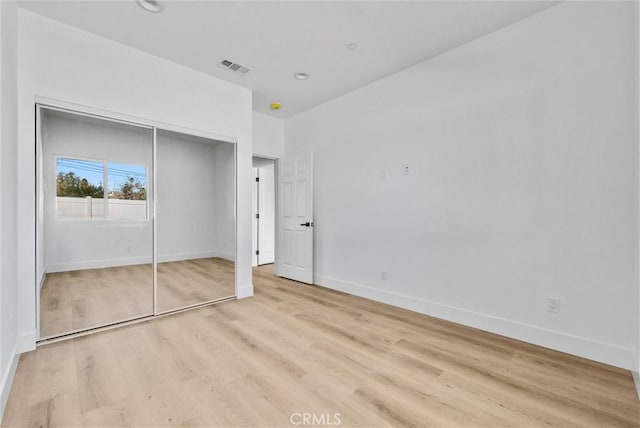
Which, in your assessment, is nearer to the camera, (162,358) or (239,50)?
(162,358)

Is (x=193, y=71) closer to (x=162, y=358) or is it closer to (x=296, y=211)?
(x=296, y=211)

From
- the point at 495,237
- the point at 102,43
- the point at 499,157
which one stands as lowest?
the point at 495,237

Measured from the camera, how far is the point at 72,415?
168 cm

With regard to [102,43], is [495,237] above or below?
below

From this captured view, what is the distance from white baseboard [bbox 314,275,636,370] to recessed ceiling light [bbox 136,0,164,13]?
3.83 metres

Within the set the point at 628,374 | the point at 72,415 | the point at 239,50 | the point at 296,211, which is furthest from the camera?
the point at 296,211

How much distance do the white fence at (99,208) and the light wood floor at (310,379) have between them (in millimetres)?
1208

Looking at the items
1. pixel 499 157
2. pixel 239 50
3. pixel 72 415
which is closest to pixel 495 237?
pixel 499 157

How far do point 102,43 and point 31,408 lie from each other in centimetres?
316

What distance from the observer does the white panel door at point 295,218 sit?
471cm

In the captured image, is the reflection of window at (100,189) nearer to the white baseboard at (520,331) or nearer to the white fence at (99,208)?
the white fence at (99,208)

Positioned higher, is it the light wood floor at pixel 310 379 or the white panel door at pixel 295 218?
→ the white panel door at pixel 295 218

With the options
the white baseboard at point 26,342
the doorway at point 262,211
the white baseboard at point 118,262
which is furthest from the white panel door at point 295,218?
the white baseboard at point 26,342

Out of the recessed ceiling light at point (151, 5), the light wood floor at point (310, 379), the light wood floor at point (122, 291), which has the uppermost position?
the recessed ceiling light at point (151, 5)
